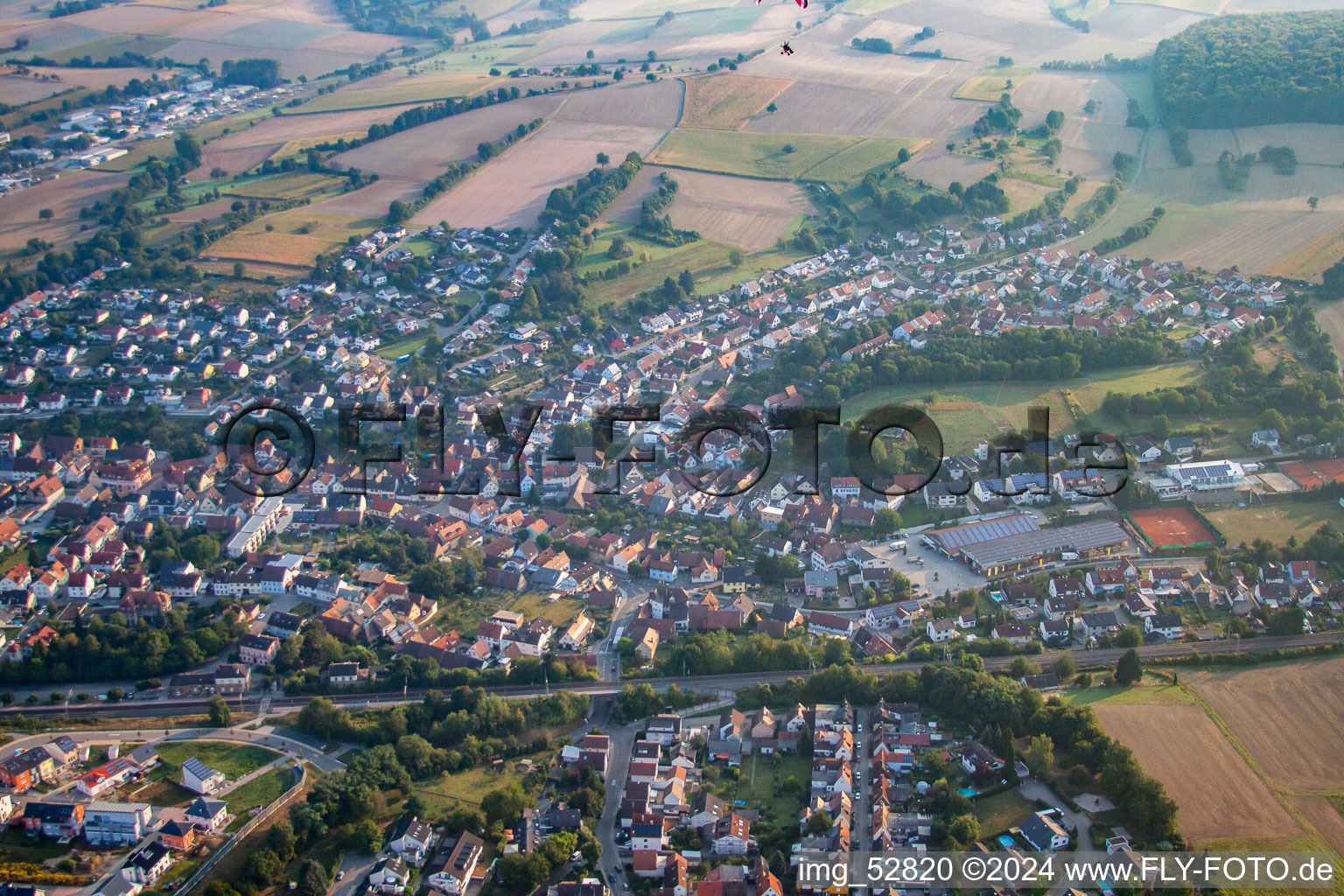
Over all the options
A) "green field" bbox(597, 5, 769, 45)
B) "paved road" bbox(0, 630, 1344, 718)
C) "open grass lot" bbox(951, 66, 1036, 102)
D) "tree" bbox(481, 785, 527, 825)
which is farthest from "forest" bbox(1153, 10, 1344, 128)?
"tree" bbox(481, 785, 527, 825)

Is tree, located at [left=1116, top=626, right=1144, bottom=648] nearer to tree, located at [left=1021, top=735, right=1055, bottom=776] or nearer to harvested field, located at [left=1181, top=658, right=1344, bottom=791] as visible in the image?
harvested field, located at [left=1181, top=658, right=1344, bottom=791]

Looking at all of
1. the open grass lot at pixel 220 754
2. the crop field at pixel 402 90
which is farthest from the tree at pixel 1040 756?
the crop field at pixel 402 90

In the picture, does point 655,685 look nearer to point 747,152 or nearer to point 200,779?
point 200,779

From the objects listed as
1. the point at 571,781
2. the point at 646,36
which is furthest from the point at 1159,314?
the point at 646,36

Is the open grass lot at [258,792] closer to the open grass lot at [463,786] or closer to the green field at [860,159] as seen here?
the open grass lot at [463,786]

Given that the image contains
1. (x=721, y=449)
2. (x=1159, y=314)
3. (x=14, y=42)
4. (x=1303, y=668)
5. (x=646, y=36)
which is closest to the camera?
(x=1303, y=668)

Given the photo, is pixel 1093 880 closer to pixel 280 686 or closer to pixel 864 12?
pixel 280 686
